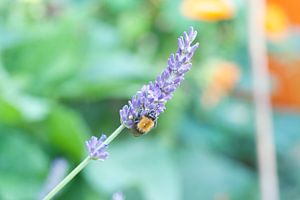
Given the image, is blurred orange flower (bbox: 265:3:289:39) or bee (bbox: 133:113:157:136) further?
blurred orange flower (bbox: 265:3:289:39)

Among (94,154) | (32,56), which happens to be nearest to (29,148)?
(32,56)

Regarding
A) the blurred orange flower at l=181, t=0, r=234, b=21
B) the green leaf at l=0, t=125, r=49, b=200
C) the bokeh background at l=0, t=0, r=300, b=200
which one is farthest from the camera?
the blurred orange flower at l=181, t=0, r=234, b=21

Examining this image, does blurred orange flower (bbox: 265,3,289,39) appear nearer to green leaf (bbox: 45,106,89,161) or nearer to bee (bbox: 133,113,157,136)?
green leaf (bbox: 45,106,89,161)

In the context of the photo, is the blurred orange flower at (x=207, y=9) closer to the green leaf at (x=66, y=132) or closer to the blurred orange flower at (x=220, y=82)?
the blurred orange flower at (x=220, y=82)

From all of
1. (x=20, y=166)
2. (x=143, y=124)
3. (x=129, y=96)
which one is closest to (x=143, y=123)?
(x=143, y=124)

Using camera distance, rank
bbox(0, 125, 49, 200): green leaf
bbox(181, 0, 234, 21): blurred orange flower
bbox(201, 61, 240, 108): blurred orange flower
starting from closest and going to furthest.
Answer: bbox(0, 125, 49, 200): green leaf
bbox(181, 0, 234, 21): blurred orange flower
bbox(201, 61, 240, 108): blurred orange flower

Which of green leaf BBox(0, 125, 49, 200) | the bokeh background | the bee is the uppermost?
the bokeh background

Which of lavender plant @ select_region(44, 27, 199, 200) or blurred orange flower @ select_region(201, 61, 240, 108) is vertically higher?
blurred orange flower @ select_region(201, 61, 240, 108)

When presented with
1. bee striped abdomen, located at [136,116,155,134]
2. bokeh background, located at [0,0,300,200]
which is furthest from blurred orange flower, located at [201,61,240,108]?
bee striped abdomen, located at [136,116,155,134]

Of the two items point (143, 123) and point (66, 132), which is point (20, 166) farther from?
point (143, 123)
